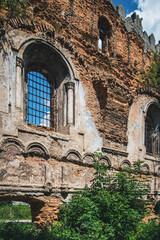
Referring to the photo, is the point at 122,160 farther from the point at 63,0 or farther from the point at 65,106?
the point at 63,0

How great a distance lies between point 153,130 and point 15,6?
7606 millimetres

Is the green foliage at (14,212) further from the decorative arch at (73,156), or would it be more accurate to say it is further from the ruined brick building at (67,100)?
the decorative arch at (73,156)

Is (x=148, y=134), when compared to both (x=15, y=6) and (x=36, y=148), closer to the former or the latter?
(x=36, y=148)

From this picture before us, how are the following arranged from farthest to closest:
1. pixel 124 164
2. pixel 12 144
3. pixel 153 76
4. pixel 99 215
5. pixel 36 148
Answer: pixel 153 76
pixel 124 164
pixel 36 148
pixel 99 215
pixel 12 144

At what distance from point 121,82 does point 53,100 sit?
9.85 ft

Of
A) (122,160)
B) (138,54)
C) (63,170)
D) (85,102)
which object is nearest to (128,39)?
(138,54)

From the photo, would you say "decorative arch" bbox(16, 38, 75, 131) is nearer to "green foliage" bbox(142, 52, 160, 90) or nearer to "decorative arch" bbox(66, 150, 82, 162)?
"decorative arch" bbox(66, 150, 82, 162)

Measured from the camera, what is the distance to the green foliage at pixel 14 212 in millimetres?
16484

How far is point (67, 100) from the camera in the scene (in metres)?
7.54

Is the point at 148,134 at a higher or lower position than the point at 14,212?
higher

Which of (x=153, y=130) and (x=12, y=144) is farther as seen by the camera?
(x=153, y=130)

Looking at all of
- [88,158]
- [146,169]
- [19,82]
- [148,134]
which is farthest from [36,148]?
[148,134]

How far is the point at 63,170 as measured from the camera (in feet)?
22.0

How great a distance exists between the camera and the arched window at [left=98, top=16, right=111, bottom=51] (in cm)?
976
